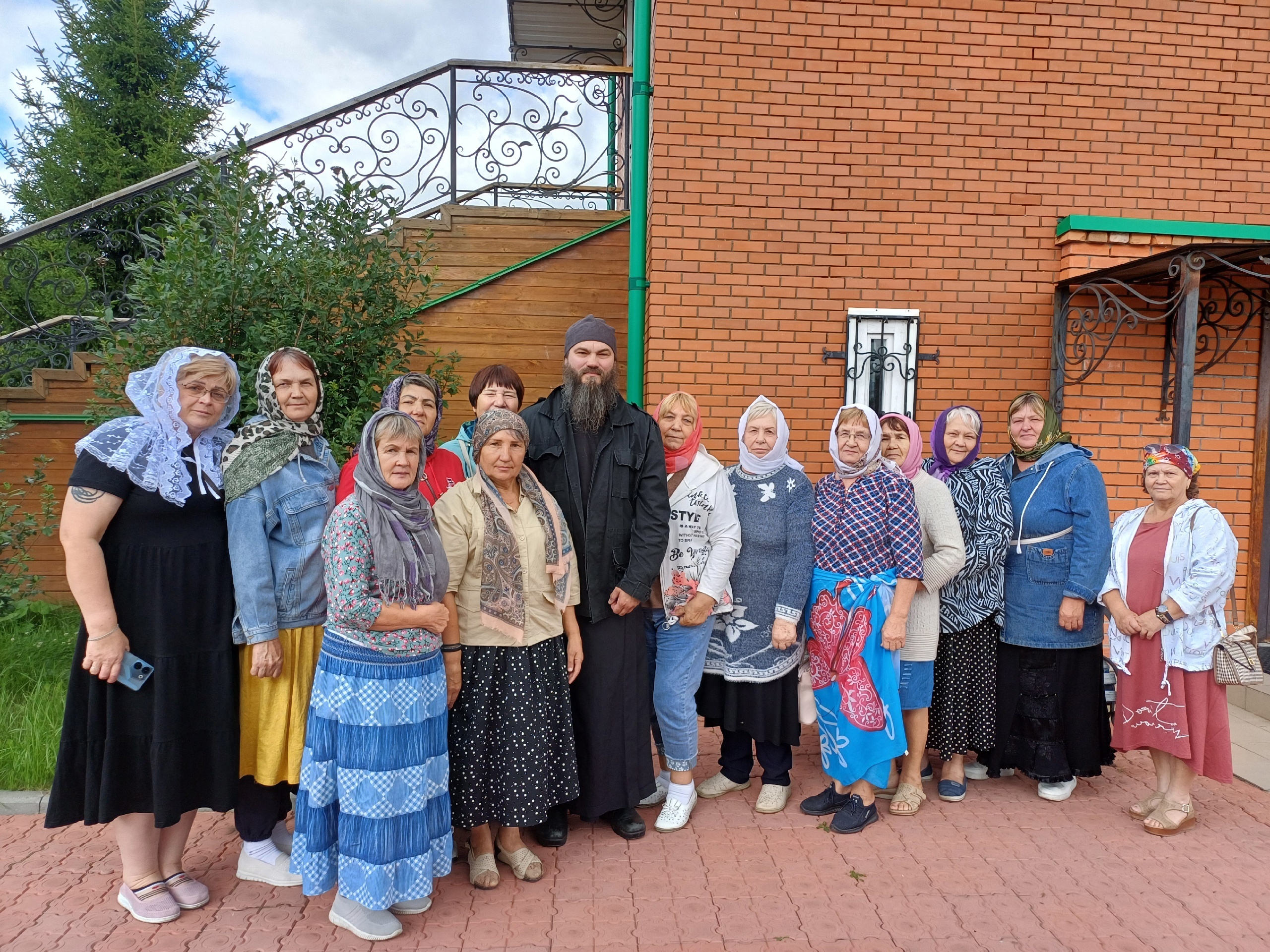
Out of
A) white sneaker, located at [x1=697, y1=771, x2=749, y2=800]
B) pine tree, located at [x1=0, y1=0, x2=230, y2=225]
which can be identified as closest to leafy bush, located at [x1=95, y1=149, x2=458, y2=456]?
white sneaker, located at [x1=697, y1=771, x2=749, y2=800]

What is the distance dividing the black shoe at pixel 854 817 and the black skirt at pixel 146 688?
8.30ft

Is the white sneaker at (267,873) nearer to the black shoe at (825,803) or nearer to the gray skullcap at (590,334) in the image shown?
the black shoe at (825,803)

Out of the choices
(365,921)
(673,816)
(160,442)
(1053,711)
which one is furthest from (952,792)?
(160,442)

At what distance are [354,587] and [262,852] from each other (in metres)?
1.34

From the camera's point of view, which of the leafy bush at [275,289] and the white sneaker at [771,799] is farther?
the leafy bush at [275,289]

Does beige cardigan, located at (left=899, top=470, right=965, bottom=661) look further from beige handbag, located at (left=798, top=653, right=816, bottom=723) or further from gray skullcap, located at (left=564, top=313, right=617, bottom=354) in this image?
gray skullcap, located at (left=564, top=313, right=617, bottom=354)

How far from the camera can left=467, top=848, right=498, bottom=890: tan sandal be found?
10.1 ft

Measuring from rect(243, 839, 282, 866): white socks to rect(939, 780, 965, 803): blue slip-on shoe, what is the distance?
304 centimetres

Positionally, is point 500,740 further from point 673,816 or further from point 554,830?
point 673,816

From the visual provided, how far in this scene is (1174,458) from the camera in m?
3.59

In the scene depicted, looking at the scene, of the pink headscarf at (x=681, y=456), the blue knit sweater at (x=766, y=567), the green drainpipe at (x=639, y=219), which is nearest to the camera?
the blue knit sweater at (x=766, y=567)

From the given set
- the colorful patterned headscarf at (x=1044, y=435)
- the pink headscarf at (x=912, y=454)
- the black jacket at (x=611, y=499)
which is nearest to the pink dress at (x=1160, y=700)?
the colorful patterned headscarf at (x=1044, y=435)

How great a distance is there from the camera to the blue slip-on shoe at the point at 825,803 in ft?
12.2

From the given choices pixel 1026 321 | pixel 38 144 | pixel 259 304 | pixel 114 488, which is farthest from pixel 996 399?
pixel 38 144
